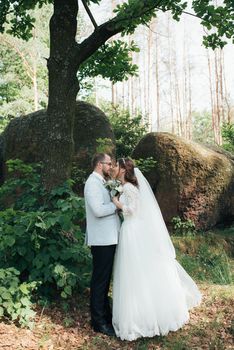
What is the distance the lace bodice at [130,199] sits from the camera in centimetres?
541

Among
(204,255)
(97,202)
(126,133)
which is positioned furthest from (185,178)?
(97,202)

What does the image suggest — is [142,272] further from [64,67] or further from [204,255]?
[204,255]

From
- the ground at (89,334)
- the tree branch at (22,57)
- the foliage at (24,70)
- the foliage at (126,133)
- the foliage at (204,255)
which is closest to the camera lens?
the ground at (89,334)

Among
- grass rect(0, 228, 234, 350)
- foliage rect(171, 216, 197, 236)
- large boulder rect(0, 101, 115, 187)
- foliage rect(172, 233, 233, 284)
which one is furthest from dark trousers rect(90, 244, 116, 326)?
foliage rect(171, 216, 197, 236)

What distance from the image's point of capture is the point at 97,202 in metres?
5.13

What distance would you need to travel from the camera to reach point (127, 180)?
18.2 ft

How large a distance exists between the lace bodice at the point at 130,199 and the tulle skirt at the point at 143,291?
6.2 inches

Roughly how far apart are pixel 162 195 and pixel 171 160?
0.96 metres

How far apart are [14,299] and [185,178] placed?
22.0 ft

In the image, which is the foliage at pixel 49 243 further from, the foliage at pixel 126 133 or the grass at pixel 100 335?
the foliage at pixel 126 133

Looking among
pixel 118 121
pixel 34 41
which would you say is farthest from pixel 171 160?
pixel 34 41

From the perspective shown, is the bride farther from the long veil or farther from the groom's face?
the groom's face

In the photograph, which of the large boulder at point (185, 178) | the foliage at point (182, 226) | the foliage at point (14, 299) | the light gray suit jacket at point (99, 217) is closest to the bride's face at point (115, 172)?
the light gray suit jacket at point (99, 217)

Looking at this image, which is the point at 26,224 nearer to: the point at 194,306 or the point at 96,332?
the point at 96,332
